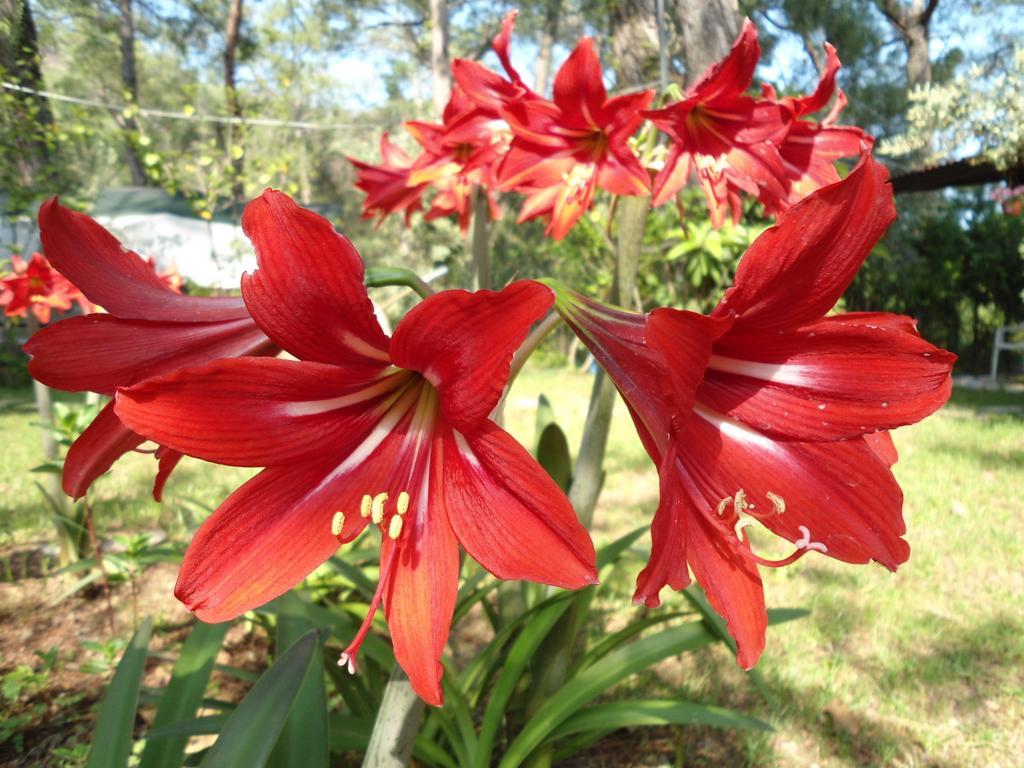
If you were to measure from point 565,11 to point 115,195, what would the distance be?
866 cm

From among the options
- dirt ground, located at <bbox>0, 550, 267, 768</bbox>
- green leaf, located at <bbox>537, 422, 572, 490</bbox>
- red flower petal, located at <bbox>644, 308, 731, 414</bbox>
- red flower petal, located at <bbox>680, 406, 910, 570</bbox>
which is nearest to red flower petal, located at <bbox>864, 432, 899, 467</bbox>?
red flower petal, located at <bbox>680, 406, 910, 570</bbox>

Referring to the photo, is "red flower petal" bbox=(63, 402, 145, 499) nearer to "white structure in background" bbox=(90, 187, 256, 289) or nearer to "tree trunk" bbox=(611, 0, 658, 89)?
"tree trunk" bbox=(611, 0, 658, 89)

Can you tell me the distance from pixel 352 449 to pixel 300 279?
0.23 meters

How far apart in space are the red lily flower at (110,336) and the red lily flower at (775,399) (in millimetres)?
398

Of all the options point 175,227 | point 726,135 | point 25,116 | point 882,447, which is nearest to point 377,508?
point 882,447

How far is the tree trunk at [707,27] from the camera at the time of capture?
5.30 feet

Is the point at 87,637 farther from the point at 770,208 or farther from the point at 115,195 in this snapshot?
the point at 115,195

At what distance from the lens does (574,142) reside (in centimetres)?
137

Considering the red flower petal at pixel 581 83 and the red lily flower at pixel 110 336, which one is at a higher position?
the red flower petal at pixel 581 83

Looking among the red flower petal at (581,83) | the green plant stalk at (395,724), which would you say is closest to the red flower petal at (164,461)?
the green plant stalk at (395,724)

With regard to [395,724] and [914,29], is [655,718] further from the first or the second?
[914,29]

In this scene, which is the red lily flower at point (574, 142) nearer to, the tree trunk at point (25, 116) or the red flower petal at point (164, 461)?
the red flower petal at point (164, 461)

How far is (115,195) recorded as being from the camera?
39.4 feet

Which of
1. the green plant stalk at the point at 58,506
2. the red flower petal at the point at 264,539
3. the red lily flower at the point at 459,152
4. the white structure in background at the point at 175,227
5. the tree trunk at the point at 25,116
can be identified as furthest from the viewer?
the white structure in background at the point at 175,227
